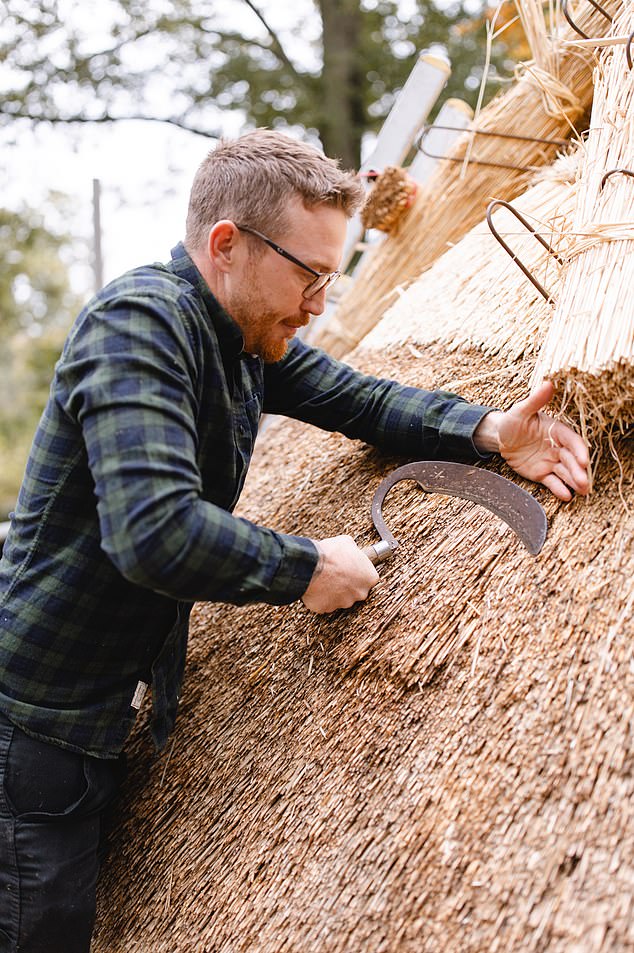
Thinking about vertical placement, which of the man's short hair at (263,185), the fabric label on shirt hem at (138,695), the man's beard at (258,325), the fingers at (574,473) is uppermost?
the man's short hair at (263,185)

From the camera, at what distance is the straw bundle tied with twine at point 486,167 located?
242 centimetres

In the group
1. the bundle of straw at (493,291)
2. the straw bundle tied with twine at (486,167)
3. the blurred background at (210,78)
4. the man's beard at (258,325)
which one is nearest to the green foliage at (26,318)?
the blurred background at (210,78)

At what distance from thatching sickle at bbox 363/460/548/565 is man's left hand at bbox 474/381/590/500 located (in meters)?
0.05

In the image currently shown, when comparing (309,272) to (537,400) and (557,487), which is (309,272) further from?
(557,487)

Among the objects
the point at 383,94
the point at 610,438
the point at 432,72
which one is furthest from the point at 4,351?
the point at 610,438

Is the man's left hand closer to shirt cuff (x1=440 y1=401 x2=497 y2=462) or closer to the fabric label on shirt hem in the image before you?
shirt cuff (x1=440 y1=401 x2=497 y2=462)

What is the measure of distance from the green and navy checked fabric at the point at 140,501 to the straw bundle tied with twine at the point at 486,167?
120 centimetres

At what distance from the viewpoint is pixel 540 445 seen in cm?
156

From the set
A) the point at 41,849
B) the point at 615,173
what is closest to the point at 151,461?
the point at 41,849

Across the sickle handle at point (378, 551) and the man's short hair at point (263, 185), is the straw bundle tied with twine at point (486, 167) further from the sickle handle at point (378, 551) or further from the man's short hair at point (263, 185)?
the sickle handle at point (378, 551)

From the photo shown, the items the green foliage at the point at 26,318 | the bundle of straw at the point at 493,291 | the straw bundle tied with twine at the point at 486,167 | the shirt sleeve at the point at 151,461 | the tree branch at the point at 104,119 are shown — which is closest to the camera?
the shirt sleeve at the point at 151,461

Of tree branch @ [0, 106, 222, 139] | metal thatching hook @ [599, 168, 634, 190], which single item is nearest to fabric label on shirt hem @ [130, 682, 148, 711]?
metal thatching hook @ [599, 168, 634, 190]

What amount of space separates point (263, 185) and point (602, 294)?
688mm

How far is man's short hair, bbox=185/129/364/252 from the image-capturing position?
148 centimetres
